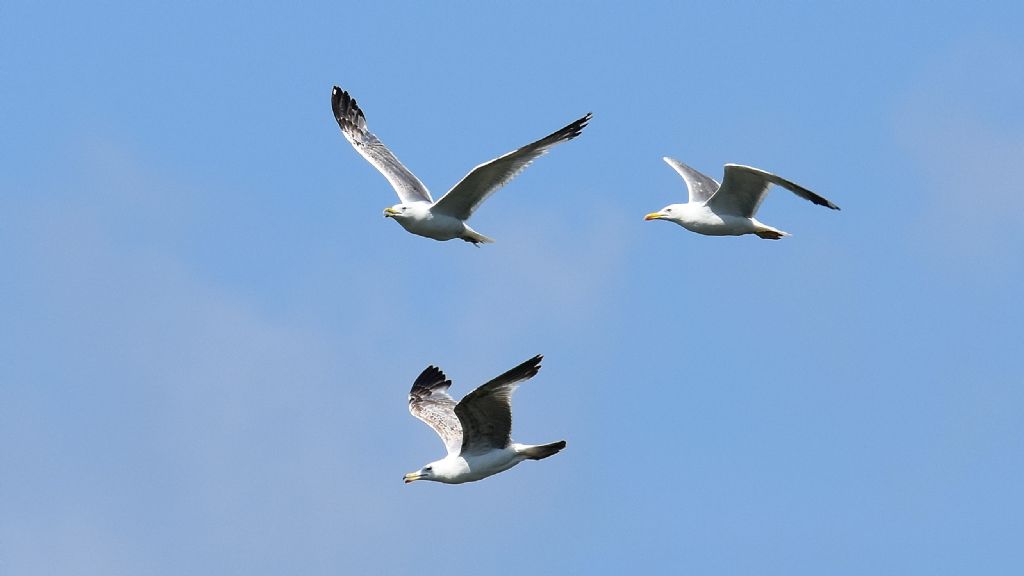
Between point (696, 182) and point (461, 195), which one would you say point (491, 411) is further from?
point (696, 182)

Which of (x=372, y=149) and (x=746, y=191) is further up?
(x=372, y=149)

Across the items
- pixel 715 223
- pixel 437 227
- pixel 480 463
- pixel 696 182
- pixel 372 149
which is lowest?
pixel 480 463

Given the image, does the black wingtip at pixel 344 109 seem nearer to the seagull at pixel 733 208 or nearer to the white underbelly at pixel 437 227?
the white underbelly at pixel 437 227

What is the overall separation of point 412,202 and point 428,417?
108 inches

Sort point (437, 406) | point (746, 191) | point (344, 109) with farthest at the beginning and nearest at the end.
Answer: point (344, 109) → point (437, 406) → point (746, 191)

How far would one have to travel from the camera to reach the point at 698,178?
24562 mm

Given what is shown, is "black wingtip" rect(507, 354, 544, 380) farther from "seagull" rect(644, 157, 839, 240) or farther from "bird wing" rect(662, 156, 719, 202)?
"bird wing" rect(662, 156, 719, 202)

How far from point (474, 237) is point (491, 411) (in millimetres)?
3963

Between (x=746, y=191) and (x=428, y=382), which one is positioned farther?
(x=428, y=382)

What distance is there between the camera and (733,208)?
22266 millimetres

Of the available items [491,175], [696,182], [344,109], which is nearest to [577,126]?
[491,175]

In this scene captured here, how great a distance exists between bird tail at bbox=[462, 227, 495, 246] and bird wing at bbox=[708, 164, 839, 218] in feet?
9.23

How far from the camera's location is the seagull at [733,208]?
70.5 feet

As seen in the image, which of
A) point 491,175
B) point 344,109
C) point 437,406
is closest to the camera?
point 491,175
